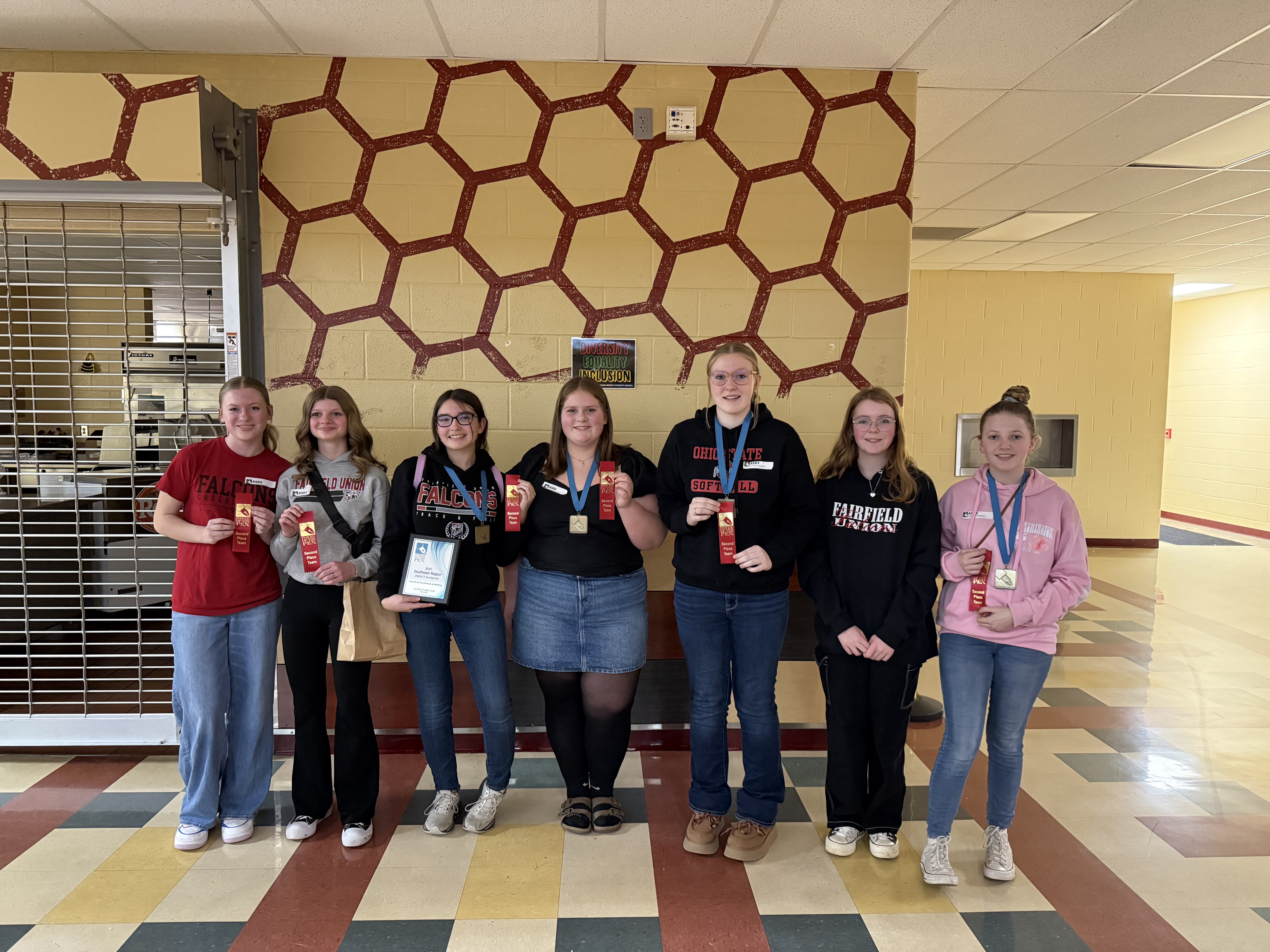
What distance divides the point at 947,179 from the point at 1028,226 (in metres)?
1.70

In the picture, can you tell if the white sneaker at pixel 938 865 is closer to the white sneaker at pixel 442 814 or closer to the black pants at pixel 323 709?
the white sneaker at pixel 442 814

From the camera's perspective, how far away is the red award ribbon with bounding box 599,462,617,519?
2.55m

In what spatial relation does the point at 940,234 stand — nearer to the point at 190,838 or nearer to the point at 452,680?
the point at 452,680

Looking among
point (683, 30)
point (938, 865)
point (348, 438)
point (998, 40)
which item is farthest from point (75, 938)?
point (998, 40)

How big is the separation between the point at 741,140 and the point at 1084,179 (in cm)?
312

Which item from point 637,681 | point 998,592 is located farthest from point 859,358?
point 637,681

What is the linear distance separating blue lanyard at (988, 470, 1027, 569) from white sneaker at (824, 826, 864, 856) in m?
1.05

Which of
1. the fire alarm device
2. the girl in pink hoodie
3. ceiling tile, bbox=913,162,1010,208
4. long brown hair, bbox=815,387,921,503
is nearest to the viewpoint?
the girl in pink hoodie

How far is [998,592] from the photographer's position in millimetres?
2391

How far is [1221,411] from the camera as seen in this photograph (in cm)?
1048

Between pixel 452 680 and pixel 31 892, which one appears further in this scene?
pixel 452 680

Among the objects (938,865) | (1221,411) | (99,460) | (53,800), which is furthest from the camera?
(1221,411)

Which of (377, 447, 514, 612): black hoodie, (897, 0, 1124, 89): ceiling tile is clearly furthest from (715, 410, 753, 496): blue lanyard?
(897, 0, 1124, 89): ceiling tile

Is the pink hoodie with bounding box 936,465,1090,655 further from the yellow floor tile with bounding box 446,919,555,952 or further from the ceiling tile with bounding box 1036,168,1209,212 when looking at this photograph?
the ceiling tile with bounding box 1036,168,1209,212
